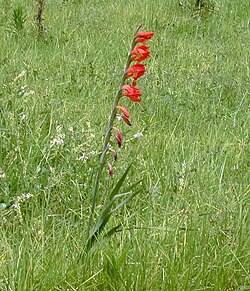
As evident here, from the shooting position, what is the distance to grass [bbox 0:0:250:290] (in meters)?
2.22

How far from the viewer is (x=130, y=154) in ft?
11.2

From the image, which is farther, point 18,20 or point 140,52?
point 18,20

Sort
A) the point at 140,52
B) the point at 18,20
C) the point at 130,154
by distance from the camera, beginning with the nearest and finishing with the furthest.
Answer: the point at 140,52, the point at 130,154, the point at 18,20

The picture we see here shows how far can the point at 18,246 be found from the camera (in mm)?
2344

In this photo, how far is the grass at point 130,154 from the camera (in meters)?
2.22

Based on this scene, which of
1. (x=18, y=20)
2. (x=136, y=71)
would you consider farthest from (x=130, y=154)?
(x=18, y=20)

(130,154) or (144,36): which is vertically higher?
(144,36)

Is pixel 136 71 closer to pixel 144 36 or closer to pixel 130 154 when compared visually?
A: pixel 144 36

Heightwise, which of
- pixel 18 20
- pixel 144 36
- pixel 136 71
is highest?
pixel 144 36

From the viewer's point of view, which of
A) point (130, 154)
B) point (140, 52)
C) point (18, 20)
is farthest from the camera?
point (18, 20)

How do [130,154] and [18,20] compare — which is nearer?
[130,154]

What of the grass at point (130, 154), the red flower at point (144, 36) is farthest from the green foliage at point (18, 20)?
the red flower at point (144, 36)

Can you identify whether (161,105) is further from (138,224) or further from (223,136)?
(138,224)

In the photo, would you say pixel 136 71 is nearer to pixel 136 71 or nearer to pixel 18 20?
pixel 136 71
